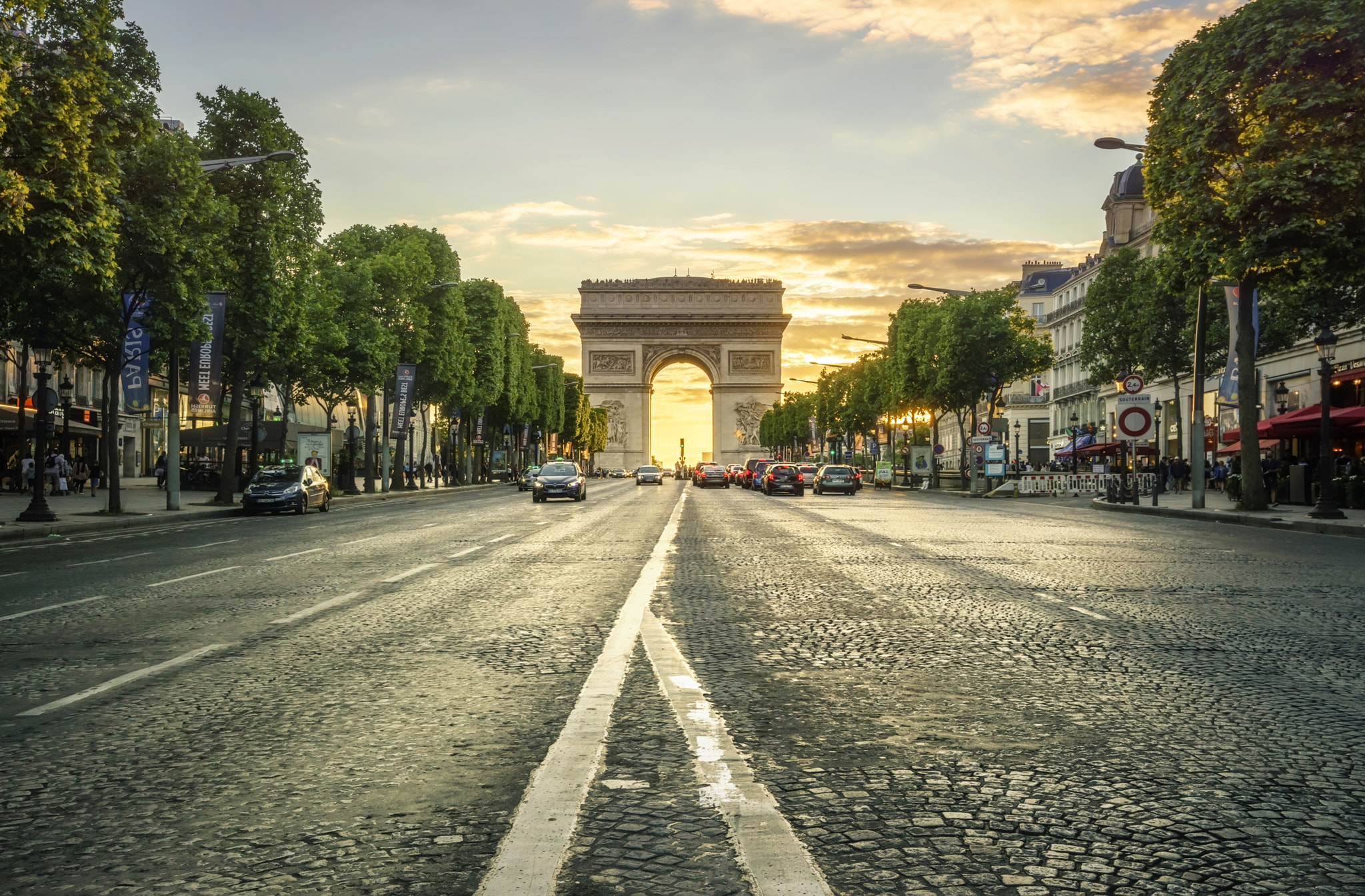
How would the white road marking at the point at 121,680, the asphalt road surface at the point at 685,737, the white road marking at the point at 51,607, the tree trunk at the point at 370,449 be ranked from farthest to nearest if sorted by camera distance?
1. the tree trunk at the point at 370,449
2. the white road marking at the point at 51,607
3. the white road marking at the point at 121,680
4. the asphalt road surface at the point at 685,737

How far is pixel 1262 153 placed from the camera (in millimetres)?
25141

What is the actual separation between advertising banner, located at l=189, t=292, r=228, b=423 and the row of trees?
634mm

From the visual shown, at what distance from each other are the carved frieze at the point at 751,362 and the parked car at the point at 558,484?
258 ft

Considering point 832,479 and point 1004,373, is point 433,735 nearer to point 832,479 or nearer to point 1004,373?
point 832,479

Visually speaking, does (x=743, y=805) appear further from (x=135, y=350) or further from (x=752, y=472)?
(x=752, y=472)

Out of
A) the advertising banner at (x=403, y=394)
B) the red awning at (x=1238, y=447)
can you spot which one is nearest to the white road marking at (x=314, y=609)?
the red awning at (x=1238, y=447)

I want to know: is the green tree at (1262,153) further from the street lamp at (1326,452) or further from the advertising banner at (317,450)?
the advertising banner at (317,450)

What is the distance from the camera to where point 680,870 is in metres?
3.66

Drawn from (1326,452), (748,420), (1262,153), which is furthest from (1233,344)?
(748,420)

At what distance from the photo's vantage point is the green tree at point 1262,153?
23875 millimetres

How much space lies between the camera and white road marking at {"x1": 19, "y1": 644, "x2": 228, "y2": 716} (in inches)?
245

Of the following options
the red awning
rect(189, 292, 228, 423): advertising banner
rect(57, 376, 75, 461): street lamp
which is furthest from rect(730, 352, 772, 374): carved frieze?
rect(189, 292, 228, 423): advertising banner

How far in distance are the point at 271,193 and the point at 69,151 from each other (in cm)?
1793

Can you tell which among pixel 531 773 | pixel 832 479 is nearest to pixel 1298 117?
pixel 531 773
